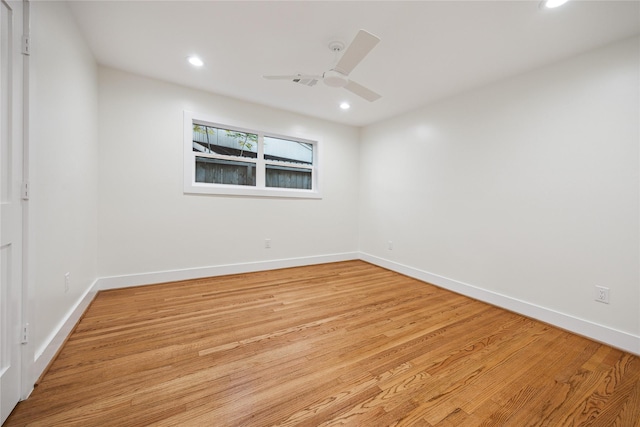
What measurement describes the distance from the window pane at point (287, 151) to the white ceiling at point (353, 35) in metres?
1.09

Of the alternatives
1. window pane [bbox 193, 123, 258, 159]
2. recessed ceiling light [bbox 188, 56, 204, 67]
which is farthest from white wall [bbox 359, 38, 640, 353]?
recessed ceiling light [bbox 188, 56, 204, 67]

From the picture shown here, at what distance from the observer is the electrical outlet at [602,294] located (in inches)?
78.4

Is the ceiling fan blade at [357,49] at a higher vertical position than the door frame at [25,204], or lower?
higher

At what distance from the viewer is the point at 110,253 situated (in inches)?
109

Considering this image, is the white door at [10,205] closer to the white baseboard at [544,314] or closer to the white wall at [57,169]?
the white wall at [57,169]

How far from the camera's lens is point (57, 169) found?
166 cm

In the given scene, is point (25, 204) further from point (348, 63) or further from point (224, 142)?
point (224, 142)

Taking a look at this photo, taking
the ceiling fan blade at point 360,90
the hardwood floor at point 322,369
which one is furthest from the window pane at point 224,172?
the ceiling fan blade at point 360,90

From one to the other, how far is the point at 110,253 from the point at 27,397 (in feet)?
6.02

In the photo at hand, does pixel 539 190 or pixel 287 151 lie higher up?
pixel 287 151

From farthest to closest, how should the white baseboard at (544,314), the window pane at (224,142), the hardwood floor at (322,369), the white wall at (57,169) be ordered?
the window pane at (224,142) < the white baseboard at (544,314) < the white wall at (57,169) < the hardwood floor at (322,369)

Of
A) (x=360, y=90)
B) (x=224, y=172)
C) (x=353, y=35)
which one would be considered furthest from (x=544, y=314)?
(x=224, y=172)

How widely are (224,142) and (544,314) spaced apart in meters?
4.23

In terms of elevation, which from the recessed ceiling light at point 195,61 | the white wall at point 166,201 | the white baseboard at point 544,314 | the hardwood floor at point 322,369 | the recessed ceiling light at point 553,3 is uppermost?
the recessed ceiling light at point 195,61
